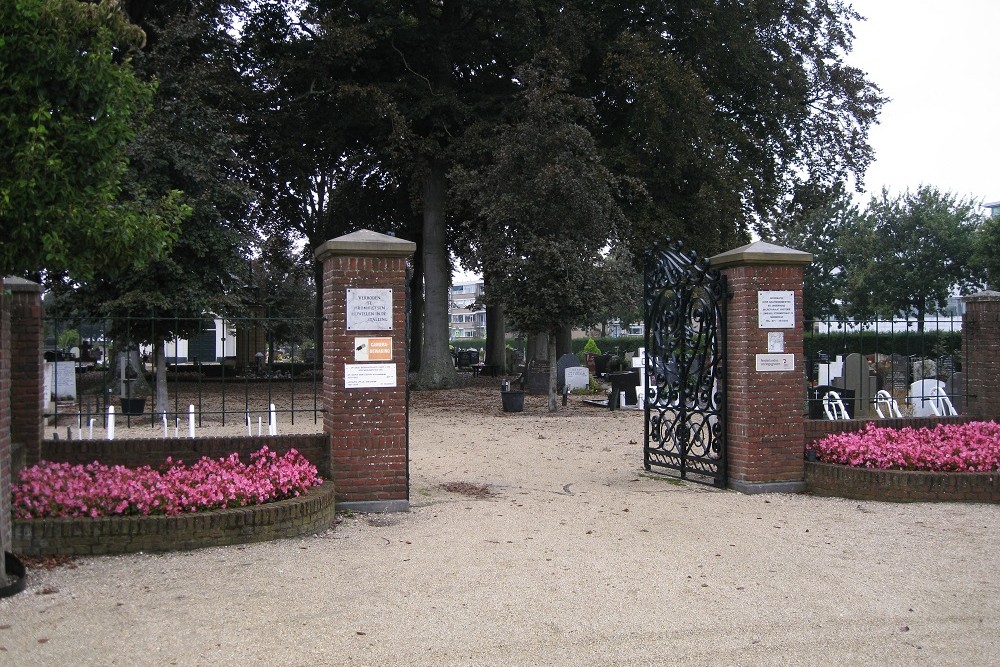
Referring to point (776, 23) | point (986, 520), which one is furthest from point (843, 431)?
point (776, 23)

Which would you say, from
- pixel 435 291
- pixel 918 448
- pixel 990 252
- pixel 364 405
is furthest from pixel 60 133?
pixel 990 252

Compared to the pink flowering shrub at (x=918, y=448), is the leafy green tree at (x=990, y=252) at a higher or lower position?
higher

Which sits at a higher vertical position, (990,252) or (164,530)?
(990,252)

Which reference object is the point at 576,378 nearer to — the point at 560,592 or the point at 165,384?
the point at 165,384

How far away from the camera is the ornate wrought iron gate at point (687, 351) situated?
9859mm

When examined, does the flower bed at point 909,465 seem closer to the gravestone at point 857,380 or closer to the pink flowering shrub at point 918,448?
the pink flowering shrub at point 918,448

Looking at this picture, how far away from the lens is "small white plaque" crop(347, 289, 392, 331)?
8.28 m

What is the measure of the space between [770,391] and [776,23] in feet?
66.3

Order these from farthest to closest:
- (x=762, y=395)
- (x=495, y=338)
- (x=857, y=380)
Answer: (x=495, y=338) < (x=857, y=380) < (x=762, y=395)

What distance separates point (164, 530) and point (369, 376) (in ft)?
7.61

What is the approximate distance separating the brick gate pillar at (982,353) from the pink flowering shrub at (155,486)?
811 centimetres

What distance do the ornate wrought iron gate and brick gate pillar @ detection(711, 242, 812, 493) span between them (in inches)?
11.0

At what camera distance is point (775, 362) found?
9430 millimetres

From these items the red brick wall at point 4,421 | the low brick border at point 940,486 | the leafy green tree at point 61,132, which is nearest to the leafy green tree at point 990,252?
the low brick border at point 940,486
